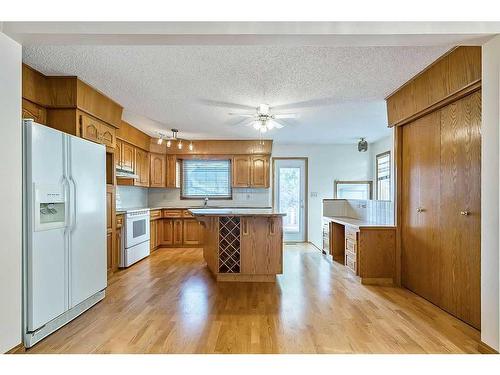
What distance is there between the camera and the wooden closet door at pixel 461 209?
2.51m

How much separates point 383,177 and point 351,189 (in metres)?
0.79

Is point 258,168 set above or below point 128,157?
below

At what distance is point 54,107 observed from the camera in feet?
10.6

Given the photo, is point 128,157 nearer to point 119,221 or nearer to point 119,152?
point 119,152

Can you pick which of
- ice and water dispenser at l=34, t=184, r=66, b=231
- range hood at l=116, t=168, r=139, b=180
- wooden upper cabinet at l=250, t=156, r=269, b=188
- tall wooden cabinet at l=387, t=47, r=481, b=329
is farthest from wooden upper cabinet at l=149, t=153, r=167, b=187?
tall wooden cabinet at l=387, t=47, r=481, b=329

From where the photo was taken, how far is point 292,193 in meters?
7.02

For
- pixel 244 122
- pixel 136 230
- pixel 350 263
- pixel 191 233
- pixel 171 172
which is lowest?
pixel 350 263

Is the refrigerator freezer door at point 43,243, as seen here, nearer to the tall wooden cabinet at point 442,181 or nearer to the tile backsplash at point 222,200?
the tall wooden cabinet at point 442,181

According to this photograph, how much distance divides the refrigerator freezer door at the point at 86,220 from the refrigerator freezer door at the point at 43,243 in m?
0.13

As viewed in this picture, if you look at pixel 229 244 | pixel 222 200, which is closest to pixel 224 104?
pixel 229 244

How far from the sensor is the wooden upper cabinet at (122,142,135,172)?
16.7 ft

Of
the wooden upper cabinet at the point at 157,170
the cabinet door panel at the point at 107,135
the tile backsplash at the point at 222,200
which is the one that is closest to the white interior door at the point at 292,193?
the tile backsplash at the point at 222,200

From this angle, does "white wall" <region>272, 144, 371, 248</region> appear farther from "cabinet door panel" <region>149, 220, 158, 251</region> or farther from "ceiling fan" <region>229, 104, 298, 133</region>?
"cabinet door panel" <region>149, 220, 158, 251</region>

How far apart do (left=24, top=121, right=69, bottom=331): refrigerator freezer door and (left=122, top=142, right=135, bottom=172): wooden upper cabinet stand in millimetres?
2556
